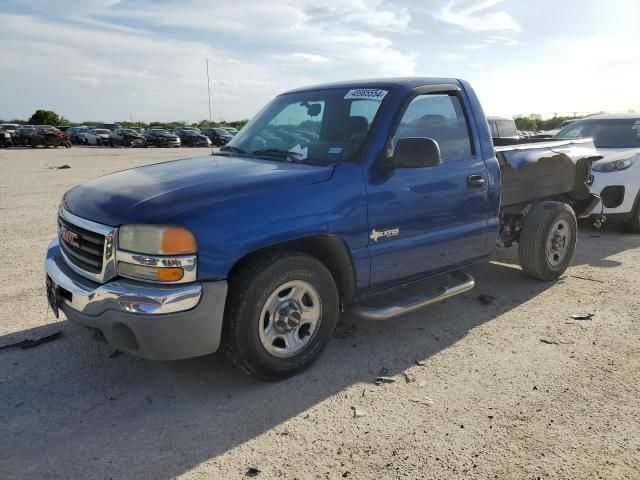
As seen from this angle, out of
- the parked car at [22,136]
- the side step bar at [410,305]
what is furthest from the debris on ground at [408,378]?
the parked car at [22,136]

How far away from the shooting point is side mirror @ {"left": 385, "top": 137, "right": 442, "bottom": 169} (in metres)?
3.55

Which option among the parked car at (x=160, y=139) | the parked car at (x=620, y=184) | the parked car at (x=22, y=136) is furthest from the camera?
the parked car at (x=160, y=139)

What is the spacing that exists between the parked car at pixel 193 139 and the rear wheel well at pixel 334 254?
130ft

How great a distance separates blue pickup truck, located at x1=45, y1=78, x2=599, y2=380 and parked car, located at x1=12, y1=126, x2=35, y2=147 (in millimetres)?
35837

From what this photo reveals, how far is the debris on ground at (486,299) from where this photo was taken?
16.3 ft

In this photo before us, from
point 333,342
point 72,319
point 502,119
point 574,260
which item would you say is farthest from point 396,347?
point 502,119

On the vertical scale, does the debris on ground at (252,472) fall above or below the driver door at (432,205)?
below

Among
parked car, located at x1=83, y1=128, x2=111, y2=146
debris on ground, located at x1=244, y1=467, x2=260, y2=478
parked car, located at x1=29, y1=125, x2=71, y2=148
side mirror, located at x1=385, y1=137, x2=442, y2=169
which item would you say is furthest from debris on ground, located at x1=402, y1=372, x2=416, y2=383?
parked car, located at x1=83, y1=128, x2=111, y2=146

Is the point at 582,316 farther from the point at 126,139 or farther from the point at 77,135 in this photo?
the point at 77,135

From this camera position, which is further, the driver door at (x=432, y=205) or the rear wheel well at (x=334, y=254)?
the driver door at (x=432, y=205)

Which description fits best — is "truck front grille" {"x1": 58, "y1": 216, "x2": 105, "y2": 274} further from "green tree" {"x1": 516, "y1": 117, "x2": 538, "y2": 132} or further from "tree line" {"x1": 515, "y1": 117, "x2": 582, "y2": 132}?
"green tree" {"x1": 516, "y1": 117, "x2": 538, "y2": 132}

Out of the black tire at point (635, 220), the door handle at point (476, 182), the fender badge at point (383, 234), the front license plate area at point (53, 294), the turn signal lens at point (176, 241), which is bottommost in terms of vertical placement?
the black tire at point (635, 220)

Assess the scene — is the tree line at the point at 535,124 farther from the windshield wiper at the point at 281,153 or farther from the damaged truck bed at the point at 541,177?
the windshield wiper at the point at 281,153

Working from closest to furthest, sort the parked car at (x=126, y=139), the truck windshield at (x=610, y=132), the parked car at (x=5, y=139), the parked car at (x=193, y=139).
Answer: the truck windshield at (x=610, y=132) → the parked car at (x=5, y=139) → the parked car at (x=126, y=139) → the parked car at (x=193, y=139)
